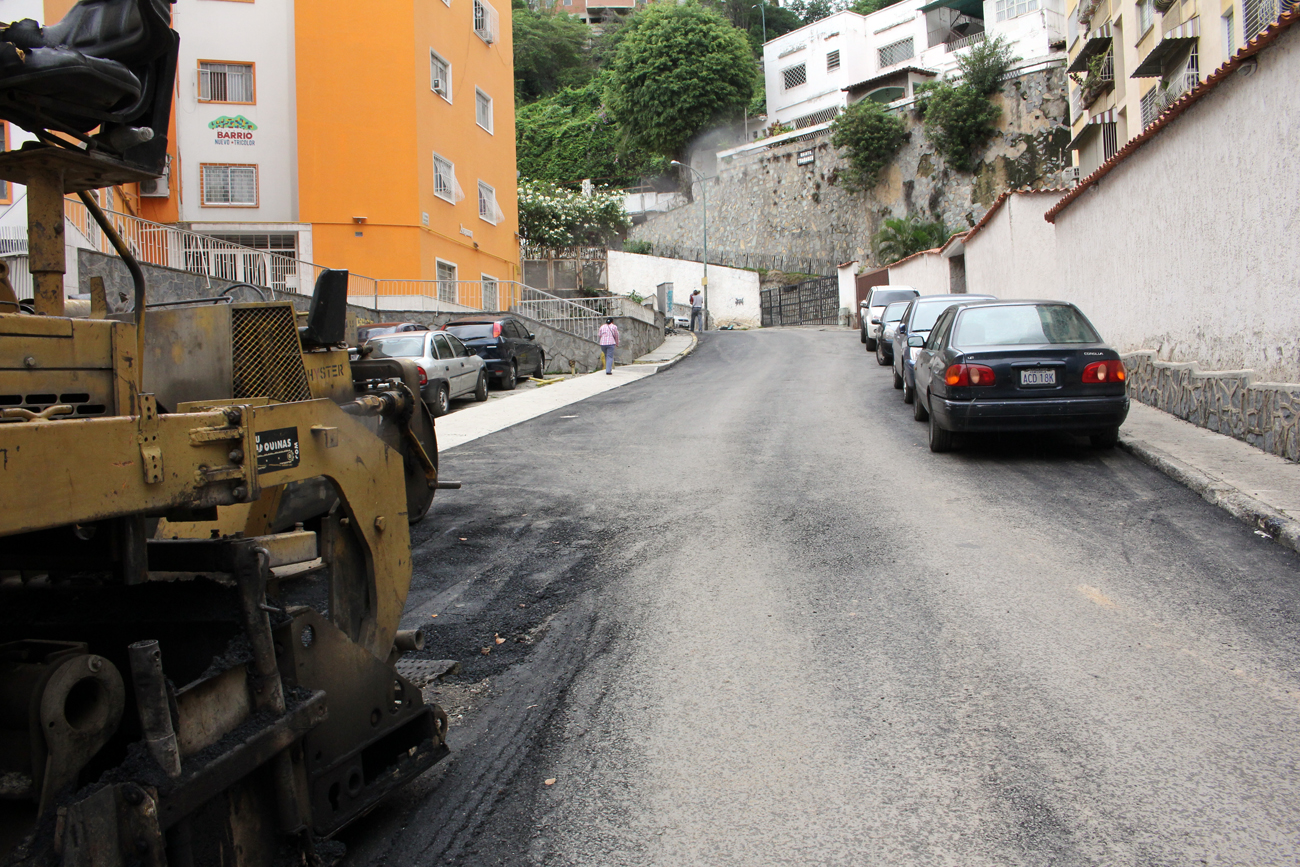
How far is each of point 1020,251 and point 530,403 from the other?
1232 cm

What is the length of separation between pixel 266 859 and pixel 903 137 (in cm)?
5179

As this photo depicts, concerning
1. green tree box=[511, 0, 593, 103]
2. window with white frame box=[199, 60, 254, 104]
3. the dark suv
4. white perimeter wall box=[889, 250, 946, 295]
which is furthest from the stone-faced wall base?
green tree box=[511, 0, 593, 103]

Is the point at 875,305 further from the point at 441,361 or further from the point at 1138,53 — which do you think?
the point at 441,361

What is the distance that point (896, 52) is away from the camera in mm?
60906

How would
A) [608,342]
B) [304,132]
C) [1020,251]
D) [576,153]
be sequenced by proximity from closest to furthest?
[1020,251] < [608,342] < [304,132] < [576,153]

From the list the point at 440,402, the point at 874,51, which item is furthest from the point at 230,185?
the point at 874,51

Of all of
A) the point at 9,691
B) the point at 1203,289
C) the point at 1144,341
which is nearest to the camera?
the point at 9,691

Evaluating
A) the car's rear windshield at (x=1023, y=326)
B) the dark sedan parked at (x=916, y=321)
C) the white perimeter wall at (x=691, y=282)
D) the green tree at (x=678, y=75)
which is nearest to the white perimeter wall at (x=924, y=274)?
the white perimeter wall at (x=691, y=282)

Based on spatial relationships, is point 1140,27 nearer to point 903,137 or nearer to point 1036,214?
point 1036,214

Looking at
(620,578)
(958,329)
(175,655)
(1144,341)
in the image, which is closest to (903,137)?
(1144,341)

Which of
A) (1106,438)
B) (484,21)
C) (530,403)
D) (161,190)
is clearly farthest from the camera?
(484,21)

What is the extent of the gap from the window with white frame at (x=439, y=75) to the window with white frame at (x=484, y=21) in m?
3.26

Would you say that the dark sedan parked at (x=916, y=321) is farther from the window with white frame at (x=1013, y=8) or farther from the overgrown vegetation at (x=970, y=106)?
the window with white frame at (x=1013, y=8)

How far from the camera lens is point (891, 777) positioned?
347 centimetres
